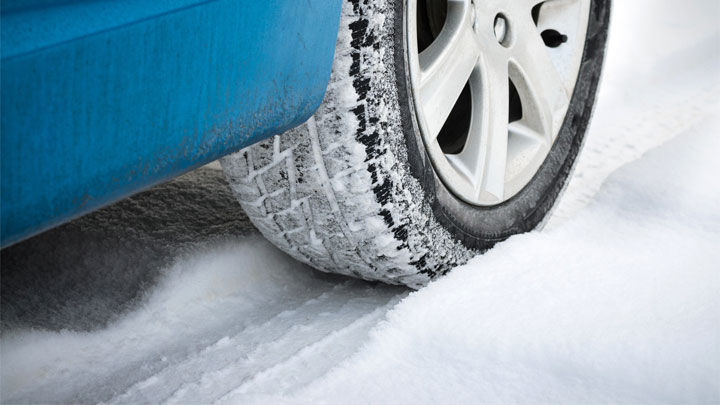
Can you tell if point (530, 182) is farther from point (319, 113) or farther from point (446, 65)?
point (319, 113)

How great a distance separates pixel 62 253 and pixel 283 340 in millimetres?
550

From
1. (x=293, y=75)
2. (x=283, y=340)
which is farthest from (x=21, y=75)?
(x=283, y=340)

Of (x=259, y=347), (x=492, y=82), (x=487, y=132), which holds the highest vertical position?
(x=492, y=82)

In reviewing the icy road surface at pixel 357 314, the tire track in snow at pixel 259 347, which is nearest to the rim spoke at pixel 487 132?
the icy road surface at pixel 357 314

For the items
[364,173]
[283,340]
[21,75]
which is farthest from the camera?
[283,340]

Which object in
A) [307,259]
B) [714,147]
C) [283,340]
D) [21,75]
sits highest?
[21,75]

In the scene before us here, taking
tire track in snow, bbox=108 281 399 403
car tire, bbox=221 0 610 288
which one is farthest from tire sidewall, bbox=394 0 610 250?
tire track in snow, bbox=108 281 399 403

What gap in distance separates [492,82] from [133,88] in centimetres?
89

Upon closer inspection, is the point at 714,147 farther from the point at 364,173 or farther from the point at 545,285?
the point at 364,173

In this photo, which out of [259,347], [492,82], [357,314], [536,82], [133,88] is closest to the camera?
[133,88]

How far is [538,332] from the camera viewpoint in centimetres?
133

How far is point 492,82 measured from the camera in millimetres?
1602

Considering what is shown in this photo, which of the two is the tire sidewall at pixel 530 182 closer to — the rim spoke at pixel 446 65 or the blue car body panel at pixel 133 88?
the rim spoke at pixel 446 65

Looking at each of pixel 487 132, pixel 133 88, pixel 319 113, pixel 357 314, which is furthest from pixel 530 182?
pixel 133 88
